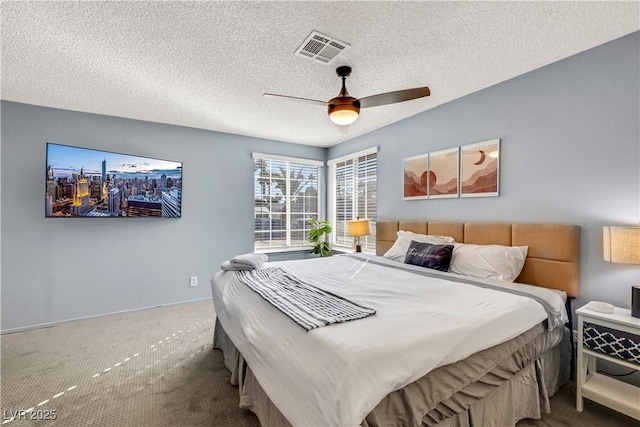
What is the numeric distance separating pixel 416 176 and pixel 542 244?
5.35ft

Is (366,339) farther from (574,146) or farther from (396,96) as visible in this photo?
(574,146)

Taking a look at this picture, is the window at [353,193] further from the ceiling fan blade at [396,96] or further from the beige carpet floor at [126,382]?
the beige carpet floor at [126,382]

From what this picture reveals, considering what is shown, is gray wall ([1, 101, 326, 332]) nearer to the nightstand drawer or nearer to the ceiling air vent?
the ceiling air vent

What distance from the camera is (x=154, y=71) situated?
2578mm

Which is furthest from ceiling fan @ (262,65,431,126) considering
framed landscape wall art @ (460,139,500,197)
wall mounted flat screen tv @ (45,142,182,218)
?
wall mounted flat screen tv @ (45,142,182,218)

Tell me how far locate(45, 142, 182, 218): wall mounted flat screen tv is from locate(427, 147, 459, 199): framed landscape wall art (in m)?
3.47

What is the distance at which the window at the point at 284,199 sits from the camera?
16.3 feet

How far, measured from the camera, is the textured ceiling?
182cm

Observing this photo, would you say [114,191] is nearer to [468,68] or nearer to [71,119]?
[71,119]

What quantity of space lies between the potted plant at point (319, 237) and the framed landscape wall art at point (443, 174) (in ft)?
7.12

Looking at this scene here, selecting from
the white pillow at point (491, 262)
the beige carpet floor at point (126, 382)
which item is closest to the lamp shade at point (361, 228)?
the white pillow at point (491, 262)

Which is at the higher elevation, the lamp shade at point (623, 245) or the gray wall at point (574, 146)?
the gray wall at point (574, 146)

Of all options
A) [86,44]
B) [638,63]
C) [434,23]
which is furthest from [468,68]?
[86,44]

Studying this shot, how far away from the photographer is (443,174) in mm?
3377
